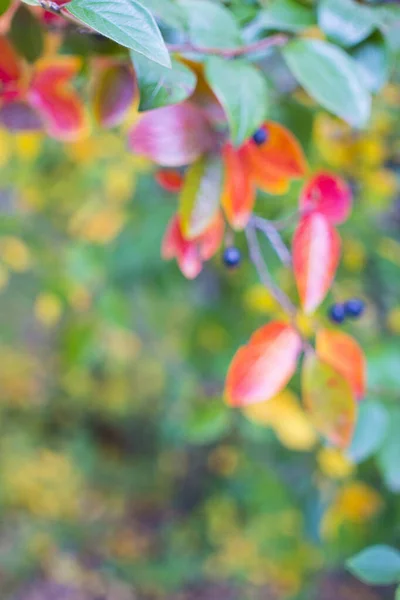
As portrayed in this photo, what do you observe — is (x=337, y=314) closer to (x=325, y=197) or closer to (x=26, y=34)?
(x=325, y=197)

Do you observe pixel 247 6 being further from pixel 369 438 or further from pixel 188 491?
pixel 188 491

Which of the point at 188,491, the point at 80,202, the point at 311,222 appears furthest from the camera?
the point at 188,491

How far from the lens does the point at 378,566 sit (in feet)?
1.57

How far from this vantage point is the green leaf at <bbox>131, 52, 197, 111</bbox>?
0.40 m

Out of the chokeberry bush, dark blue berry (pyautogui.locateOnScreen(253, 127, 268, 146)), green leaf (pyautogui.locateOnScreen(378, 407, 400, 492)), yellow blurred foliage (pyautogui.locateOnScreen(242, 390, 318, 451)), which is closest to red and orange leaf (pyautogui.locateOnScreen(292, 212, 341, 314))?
the chokeberry bush

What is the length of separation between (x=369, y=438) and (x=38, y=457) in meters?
2.33

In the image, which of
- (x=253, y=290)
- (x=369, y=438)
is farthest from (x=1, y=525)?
(x=369, y=438)

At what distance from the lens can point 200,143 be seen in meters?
0.49

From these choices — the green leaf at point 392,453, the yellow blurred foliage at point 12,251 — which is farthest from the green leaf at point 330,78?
the yellow blurred foliage at point 12,251

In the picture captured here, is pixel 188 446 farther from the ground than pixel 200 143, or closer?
closer

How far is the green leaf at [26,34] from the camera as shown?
575 millimetres

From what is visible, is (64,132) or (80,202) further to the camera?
(80,202)

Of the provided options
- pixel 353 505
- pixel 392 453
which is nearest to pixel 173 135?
pixel 392 453

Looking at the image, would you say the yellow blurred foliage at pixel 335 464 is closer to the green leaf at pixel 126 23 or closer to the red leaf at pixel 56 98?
the red leaf at pixel 56 98
